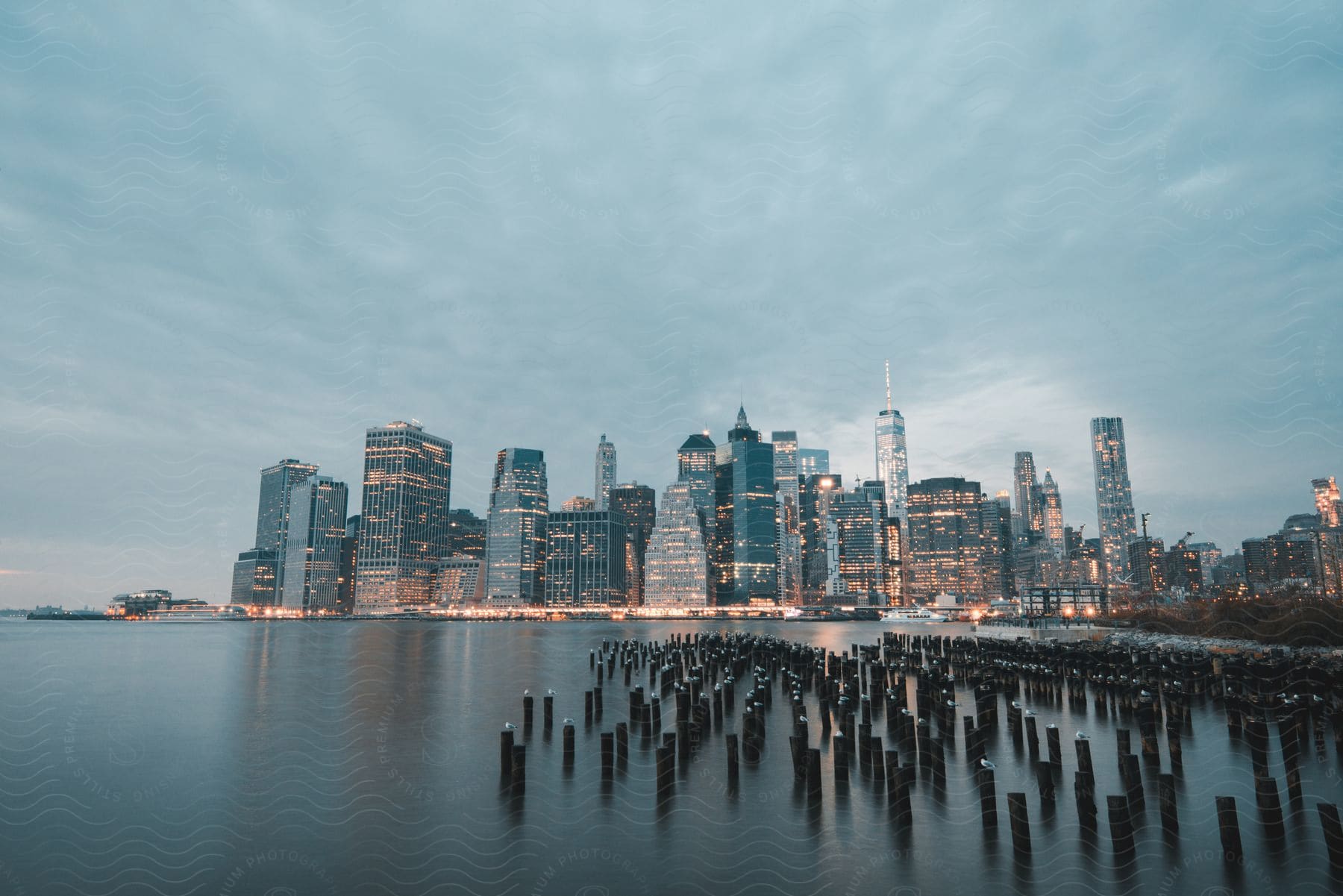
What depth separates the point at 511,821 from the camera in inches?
744

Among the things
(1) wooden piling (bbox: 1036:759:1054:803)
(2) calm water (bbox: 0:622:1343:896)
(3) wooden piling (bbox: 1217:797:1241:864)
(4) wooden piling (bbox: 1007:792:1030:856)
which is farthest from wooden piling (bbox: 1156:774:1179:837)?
(4) wooden piling (bbox: 1007:792:1030:856)

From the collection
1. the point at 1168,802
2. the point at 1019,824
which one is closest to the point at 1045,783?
the point at 1168,802

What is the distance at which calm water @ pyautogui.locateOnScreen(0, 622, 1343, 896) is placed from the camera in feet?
49.9

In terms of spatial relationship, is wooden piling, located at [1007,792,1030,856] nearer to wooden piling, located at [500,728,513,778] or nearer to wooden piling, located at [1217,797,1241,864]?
wooden piling, located at [1217,797,1241,864]

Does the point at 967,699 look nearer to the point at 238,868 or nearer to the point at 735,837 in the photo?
the point at 735,837

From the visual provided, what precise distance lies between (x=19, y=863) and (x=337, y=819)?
6257 mm

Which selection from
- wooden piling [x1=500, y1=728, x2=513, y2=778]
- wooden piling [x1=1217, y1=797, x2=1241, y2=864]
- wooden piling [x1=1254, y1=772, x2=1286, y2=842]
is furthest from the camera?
wooden piling [x1=500, y1=728, x2=513, y2=778]

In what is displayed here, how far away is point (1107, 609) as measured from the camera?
143 meters

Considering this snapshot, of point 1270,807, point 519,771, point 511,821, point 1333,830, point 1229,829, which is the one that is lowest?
point 511,821

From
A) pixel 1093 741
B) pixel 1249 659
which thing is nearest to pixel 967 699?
pixel 1093 741

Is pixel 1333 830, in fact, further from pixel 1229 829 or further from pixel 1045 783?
pixel 1045 783

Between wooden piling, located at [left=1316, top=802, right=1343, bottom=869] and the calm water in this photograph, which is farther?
wooden piling, located at [left=1316, top=802, right=1343, bottom=869]

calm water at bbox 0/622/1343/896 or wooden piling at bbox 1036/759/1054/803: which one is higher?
wooden piling at bbox 1036/759/1054/803

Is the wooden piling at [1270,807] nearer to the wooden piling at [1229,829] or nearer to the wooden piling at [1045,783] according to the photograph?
the wooden piling at [1229,829]
